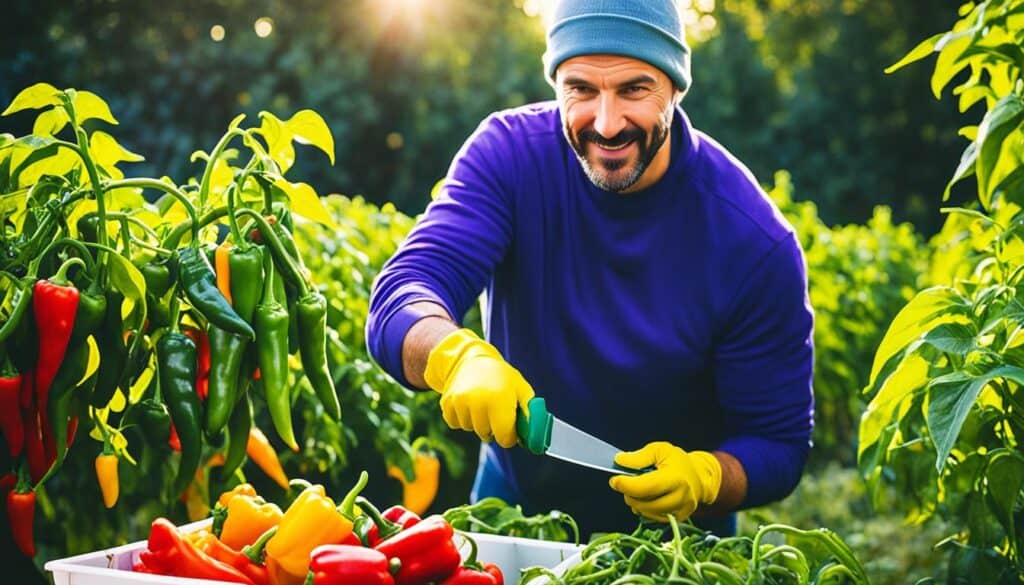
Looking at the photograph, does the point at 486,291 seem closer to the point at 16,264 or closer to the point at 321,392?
the point at 321,392

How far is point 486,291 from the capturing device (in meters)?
2.88

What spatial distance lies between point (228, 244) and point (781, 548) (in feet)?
3.20

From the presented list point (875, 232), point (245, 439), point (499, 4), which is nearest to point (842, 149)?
point (499, 4)

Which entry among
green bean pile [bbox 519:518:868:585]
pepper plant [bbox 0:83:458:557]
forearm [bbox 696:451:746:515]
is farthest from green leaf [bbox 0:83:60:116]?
forearm [bbox 696:451:746:515]

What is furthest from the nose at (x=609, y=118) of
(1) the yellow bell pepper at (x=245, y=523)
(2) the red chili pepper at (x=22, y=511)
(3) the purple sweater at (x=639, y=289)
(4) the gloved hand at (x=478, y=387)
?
(2) the red chili pepper at (x=22, y=511)

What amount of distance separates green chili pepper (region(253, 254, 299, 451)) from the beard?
0.79 metres

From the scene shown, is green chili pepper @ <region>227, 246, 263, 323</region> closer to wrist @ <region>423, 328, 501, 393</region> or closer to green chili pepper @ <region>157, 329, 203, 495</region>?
green chili pepper @ <region>157, 329, 203, 495</region>

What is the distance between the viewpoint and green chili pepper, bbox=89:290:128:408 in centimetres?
181

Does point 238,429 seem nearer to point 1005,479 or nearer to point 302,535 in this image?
point 302,535

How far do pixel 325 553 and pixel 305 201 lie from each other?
0.65 m

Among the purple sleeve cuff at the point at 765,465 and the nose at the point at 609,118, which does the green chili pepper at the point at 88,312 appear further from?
the purple sleeve cuff at the point at 765,465

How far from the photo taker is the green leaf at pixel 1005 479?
6.38 feet

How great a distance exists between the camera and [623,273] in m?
2.63

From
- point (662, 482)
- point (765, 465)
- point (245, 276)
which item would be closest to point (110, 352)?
point (245, 276)
